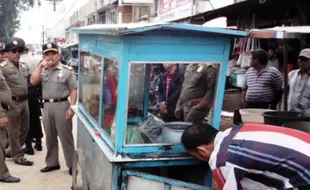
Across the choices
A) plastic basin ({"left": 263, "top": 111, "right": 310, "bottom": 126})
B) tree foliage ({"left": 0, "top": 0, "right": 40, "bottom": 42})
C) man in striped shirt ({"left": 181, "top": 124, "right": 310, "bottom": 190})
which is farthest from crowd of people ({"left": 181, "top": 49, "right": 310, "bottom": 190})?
tree foliage ({"left": 0, "top": 0, "right": 40, "bottom": 42})

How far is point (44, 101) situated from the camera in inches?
Answer: 193

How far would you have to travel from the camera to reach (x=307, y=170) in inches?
86.1

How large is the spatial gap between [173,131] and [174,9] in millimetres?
8073

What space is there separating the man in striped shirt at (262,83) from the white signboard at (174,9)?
163 inches

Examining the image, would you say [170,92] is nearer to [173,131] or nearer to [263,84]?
[173,131]

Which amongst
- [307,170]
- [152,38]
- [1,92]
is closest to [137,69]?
[152,38]

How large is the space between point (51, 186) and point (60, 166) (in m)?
0.70

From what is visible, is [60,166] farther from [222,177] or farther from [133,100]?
[222,177]

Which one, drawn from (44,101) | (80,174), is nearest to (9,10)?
(44,101)

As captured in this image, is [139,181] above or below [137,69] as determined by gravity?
below

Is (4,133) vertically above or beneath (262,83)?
beneath

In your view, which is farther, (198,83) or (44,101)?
(44,101)

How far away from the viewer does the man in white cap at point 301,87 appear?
14.0 feet

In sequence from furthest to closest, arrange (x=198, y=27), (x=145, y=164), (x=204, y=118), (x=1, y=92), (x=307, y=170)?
1. (x=1, y=92)
2. (x=204, y=118)
3. (x=145, y=164)
4. (x=198, y=27)
5. (x=307, y=170)
